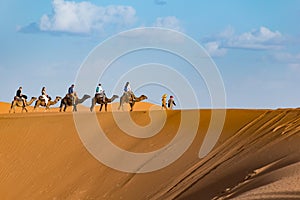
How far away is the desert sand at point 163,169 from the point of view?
17.2m

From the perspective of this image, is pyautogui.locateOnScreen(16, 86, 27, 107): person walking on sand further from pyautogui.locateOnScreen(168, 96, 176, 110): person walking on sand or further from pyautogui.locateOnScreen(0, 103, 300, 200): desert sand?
pyautogui.locateOnScreen(168, 96, 176, 110): person walking on sand

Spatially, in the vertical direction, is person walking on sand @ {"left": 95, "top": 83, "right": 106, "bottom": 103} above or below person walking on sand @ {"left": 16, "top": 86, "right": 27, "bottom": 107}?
below

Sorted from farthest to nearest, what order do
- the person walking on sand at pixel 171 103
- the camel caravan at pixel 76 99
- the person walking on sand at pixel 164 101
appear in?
1. the person walking on sand at pixel 171 103
2. the person walking on sand at pixel 164 101
3. the camel caravan at pixel 76 99

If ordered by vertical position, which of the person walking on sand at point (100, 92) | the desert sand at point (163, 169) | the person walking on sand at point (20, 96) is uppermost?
the person walking on sand at point (20, 96)

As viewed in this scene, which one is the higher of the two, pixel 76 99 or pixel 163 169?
pixel 76 99

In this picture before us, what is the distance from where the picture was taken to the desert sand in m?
17.2

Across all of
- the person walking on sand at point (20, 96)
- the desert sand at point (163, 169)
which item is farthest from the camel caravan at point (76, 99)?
the desert sand at point (163, 169)

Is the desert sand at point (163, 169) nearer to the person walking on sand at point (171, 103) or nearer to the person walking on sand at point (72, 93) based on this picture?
the person walking on sand at point (72, 93)

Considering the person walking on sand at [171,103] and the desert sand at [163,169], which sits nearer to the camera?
the desert sand at [163,169]

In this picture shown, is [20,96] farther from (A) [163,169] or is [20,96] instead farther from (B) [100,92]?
(A) [163,169]

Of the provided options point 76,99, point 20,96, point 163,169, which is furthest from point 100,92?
point 163,169

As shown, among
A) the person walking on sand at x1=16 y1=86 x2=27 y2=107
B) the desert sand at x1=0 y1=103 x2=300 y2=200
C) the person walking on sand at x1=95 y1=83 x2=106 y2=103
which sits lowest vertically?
the desert sand at x1=0 y1=103 x2=300 y2=200

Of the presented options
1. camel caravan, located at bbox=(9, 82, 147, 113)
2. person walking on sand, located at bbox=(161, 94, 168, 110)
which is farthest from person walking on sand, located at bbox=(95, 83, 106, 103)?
person walking on sand, located at bbox=(161, 94, 168, 110)

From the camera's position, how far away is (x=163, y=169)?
24.7m
